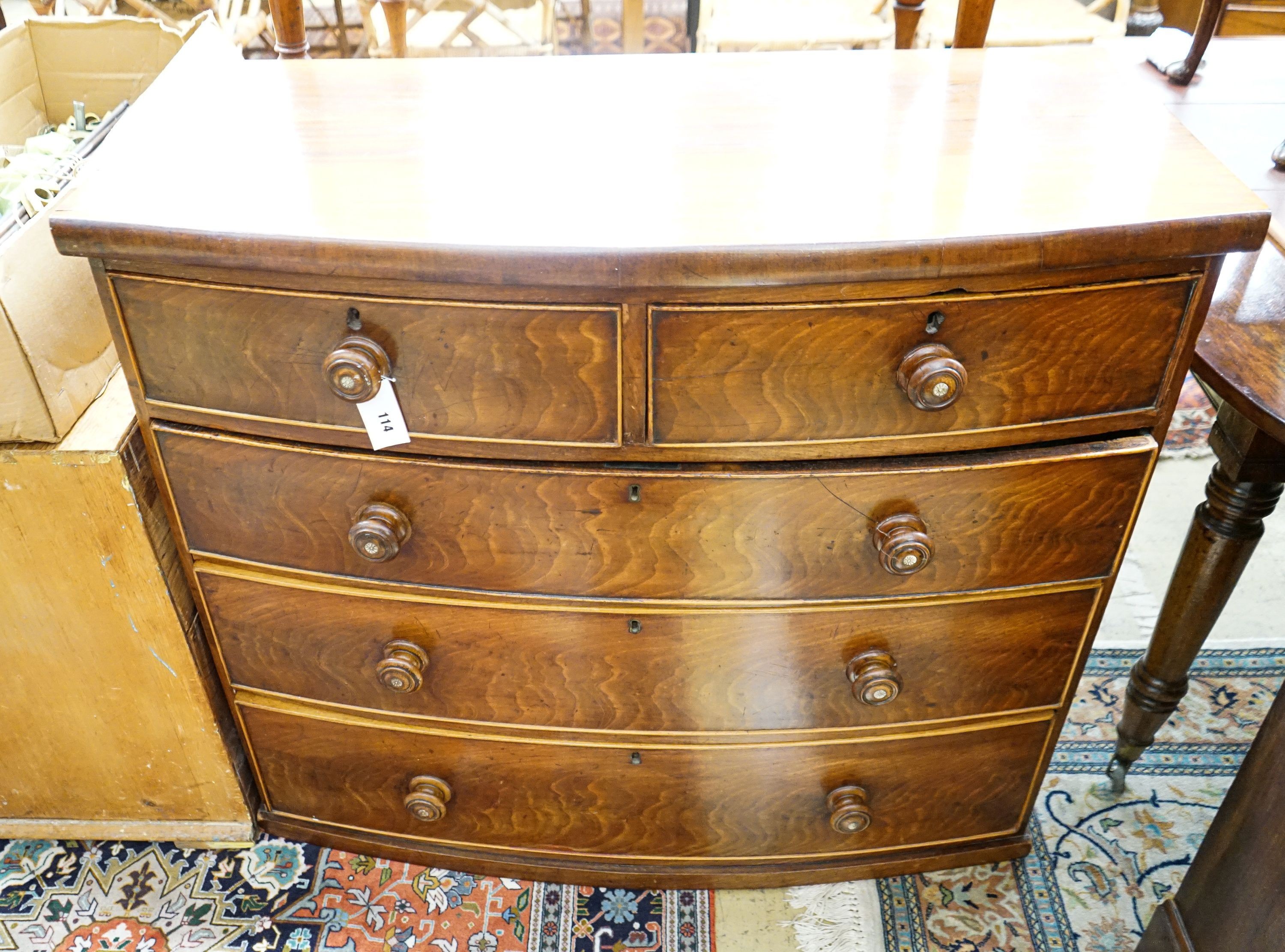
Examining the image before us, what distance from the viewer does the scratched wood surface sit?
4.00 feet

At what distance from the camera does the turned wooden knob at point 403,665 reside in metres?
1.22

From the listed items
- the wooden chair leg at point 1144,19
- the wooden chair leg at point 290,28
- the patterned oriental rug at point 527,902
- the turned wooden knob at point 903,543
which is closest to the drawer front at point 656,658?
the turned wooden knob at point 903,543

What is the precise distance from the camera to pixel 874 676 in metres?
1.19

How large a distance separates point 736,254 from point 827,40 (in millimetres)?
1855

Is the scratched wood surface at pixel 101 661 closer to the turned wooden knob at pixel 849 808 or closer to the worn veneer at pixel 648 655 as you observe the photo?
the worn veneer at pixel 648 655

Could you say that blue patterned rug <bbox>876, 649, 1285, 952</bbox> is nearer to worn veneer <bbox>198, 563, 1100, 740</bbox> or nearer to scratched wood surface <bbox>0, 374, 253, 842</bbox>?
worn veneer <bbox>198, 563, 1100, 740</bbox>

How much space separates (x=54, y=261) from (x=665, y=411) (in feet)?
2.28

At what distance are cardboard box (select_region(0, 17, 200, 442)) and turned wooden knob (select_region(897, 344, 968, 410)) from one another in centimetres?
79

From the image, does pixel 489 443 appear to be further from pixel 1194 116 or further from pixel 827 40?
pixel 827 40

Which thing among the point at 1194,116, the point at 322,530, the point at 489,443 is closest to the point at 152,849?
the point at 322,530

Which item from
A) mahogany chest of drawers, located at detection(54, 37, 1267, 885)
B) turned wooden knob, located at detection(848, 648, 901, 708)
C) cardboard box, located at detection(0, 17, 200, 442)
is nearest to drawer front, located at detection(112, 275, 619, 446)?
mahogany chest of drawers, located at detection(54, 37, 1267, 885)

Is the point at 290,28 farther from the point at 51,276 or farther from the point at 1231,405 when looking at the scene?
the point at 1231,405

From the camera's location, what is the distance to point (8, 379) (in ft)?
3.69

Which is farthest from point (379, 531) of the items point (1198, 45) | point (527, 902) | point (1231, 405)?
point (1198, 45)
